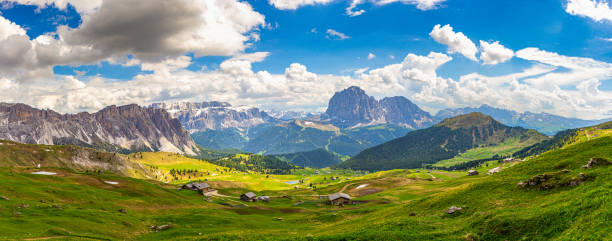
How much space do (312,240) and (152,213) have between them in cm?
6125

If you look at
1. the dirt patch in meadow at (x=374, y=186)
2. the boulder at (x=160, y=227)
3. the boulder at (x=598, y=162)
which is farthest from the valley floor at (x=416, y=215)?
the dirt patch in meadow at (x=374, y=186)

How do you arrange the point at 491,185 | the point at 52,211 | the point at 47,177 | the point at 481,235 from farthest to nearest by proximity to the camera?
1. the point at 47,177
2. the point at 52,211
3. the point at 491,185
4. the point at 481,235

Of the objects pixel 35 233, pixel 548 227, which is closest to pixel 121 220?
pixel 35 233

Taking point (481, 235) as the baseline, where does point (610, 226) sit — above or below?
above

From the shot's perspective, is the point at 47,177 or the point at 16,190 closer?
the point at 16,190

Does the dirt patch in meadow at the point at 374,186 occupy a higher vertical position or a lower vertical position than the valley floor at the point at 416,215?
lower

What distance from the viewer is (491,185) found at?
177 ft

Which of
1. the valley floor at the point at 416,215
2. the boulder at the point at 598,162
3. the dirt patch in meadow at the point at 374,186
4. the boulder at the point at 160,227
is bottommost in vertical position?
the dirt patch in meadow at the point at 374,186

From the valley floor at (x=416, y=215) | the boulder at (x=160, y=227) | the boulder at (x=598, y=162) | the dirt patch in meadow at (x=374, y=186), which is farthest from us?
the dirt patch in meadow at (x=374, y=186)

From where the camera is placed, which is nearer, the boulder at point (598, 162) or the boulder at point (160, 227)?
the boulder at point (598, 162)

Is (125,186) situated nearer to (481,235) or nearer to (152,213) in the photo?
(152,213)

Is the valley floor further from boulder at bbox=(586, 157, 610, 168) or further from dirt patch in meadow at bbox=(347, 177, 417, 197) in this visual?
dirt patch in meadow at bbox=(347, 177, 417, 197)

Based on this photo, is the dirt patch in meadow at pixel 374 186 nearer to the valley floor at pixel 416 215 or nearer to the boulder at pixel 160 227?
the valley floor at pixel 416 215

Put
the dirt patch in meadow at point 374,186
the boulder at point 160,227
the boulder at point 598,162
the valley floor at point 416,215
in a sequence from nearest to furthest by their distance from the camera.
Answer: the valley floor at point 416,215, the boulder at point 598,162, the boulder at point 160,227, the dirt patch in meadow at point 374,186
